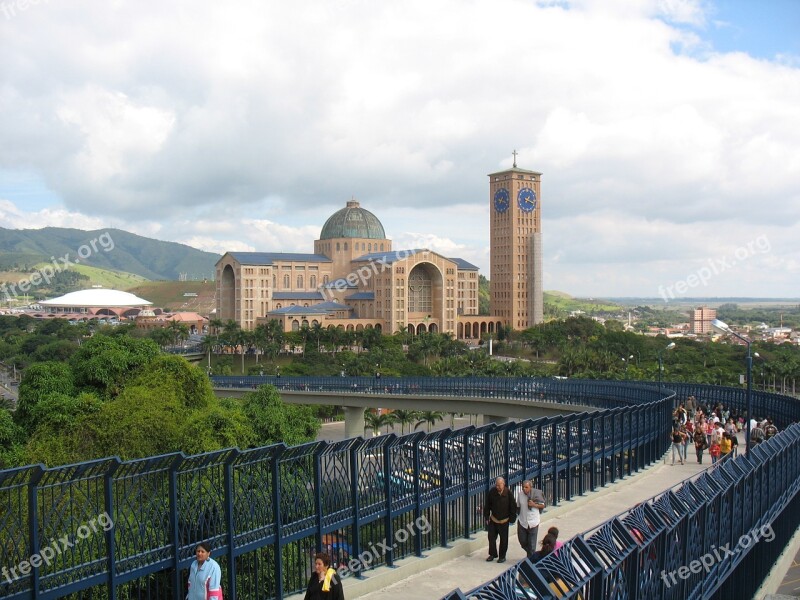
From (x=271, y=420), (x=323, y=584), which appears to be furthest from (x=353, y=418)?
(x=323, y=584)

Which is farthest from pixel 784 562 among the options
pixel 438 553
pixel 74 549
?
pixel 74 549

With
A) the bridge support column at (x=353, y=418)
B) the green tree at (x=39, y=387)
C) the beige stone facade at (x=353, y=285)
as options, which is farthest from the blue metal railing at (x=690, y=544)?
the beige stone facade at (x=353, y=285)

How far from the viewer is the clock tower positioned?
140000 millimetres

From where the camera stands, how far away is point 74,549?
10984 millimetres

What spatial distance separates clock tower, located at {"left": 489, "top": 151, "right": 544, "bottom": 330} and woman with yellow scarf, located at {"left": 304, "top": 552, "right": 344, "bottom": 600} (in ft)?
428

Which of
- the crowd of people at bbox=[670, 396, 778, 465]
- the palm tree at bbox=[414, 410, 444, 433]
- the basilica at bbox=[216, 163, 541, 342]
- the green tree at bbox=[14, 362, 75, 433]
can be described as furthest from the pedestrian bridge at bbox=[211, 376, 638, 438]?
the basilica at bbox=[216, 163, 541, 342]

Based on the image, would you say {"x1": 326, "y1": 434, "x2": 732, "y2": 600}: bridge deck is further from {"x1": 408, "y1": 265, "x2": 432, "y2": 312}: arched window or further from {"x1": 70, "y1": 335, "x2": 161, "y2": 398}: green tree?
{"x1": 408, "y1": 265, "x2": 432, "y2": 312}: arched window

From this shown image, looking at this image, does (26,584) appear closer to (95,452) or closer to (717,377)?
(95,452)

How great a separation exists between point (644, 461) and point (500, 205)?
117004mm

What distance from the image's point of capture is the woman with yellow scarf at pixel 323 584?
33.9 ft

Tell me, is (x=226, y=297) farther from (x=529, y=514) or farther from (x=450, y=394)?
(x=529, y=514)

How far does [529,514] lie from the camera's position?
14.5m

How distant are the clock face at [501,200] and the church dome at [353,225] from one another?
19.9 m

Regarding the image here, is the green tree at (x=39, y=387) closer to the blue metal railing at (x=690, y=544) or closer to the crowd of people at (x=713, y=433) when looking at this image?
the crowd of people at (x=713, y=433)
